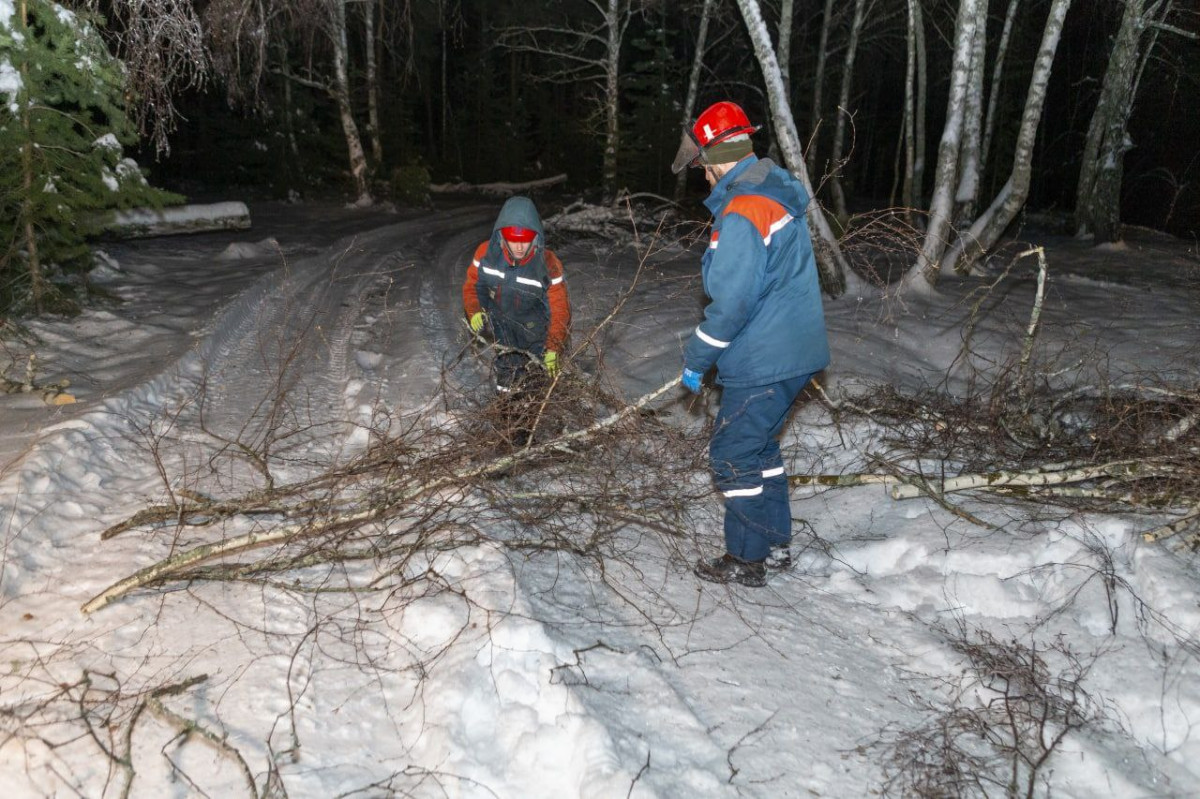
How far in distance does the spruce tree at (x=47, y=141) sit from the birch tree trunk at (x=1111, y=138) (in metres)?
16.0

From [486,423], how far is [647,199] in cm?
1976

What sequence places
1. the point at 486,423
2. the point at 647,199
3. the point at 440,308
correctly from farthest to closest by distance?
the point at 647,199 → the point at 440,308 → the point at 486,423

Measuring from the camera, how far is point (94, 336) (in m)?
7.67

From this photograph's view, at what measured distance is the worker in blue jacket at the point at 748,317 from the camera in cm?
378

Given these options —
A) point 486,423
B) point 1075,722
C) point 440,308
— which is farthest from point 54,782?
point 440,308

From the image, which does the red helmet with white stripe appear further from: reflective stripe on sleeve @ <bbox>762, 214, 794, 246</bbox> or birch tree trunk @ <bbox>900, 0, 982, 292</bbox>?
birch tree trunk @ <bbox>900, 0, 982, 292</bbox>

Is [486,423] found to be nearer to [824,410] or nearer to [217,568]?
[217,568]

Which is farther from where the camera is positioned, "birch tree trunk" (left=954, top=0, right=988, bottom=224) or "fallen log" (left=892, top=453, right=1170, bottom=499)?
"birch tree trunk" (left=954, top=0, right=988, bottom=224)

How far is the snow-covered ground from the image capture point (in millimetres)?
2762

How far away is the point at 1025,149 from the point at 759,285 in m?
8.37

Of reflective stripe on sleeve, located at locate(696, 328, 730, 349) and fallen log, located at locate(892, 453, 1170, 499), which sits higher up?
reflective stripe on sleeve, located at locate(696, 328, 730, 349)

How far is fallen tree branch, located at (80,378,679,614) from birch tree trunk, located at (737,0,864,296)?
528 centimetres

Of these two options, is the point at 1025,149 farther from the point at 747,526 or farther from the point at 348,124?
the point at 348,124

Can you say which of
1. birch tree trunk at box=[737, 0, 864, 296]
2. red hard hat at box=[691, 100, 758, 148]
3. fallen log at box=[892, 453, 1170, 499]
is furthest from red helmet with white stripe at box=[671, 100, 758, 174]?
birch tree trunk at box=[737, 0, 864, 296]
